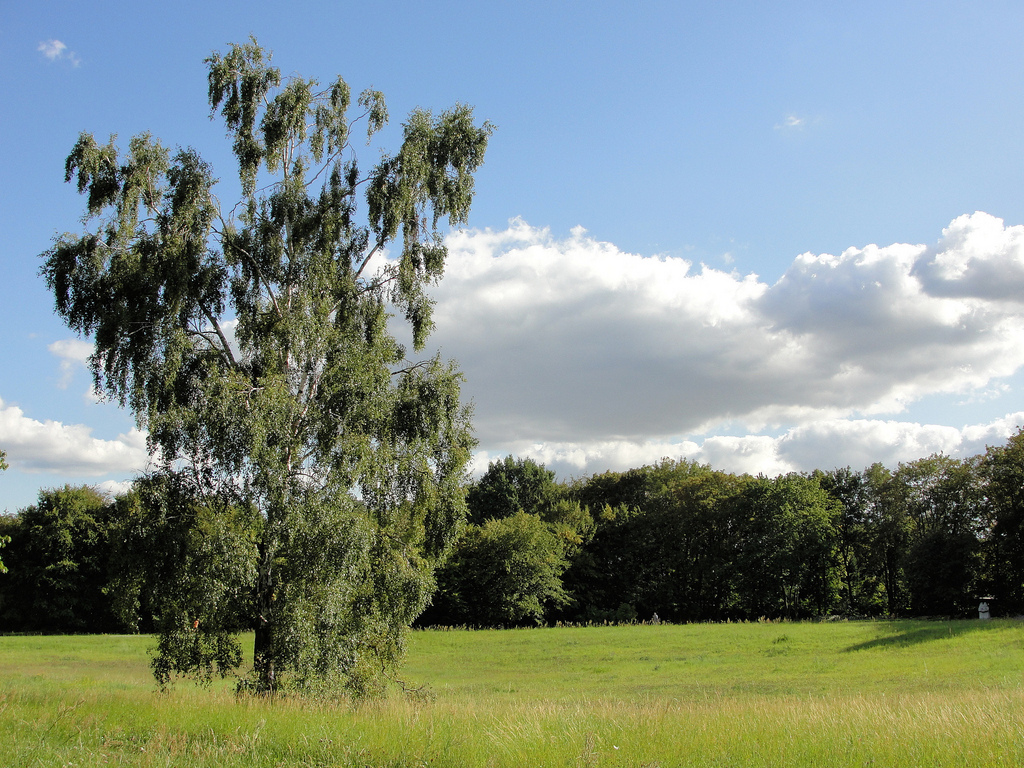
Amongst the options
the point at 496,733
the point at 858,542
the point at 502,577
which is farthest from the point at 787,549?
the point at 496,733

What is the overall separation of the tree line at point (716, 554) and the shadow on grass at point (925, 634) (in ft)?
49.6

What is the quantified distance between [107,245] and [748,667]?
2755cm

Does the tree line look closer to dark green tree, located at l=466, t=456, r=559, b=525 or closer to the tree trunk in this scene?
dark green tree, located at l=466, t=456, r=559, b=525

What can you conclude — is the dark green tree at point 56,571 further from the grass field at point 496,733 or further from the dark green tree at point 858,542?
the dark green tree at point 858,542

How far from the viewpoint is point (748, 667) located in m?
28.3

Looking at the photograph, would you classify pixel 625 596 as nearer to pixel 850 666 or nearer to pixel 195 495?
pixel 850 666

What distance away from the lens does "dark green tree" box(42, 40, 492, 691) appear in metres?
14.1

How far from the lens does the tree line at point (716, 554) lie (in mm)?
48812

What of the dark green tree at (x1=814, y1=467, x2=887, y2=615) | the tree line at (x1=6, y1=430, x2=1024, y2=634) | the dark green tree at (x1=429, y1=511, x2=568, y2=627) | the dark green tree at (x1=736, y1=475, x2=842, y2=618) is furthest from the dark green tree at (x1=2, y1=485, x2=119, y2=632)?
the dark green tree at (x1=814, y1=467, x2=887, y2=615)

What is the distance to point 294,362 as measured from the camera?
53.0 ft

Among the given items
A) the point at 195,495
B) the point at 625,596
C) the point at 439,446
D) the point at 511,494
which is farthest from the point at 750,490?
the point at 195,495

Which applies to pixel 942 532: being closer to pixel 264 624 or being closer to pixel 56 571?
pixel 264 624

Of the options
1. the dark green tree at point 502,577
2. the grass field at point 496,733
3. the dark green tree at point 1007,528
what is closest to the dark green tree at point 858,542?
the dark green tree at point 1007,528

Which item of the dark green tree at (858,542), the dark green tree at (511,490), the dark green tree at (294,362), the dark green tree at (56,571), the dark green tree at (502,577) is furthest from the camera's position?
the dark green tree at (511,490)
